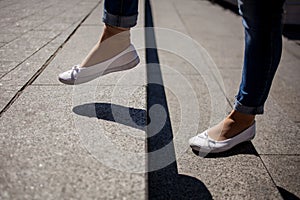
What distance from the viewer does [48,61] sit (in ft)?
6.43

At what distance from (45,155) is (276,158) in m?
1.22

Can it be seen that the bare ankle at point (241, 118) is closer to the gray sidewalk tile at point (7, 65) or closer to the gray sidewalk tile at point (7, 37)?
the gray sidewalk tile at point (7, 65)

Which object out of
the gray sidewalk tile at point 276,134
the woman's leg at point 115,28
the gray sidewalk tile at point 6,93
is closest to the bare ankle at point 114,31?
the woman's leg at point 115,28

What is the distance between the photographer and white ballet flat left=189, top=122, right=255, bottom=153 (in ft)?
4.62

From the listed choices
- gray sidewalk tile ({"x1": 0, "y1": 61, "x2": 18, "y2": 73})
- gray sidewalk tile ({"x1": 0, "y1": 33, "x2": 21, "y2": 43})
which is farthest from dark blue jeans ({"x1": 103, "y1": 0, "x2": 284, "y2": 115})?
gray sidewalk tile ({"x1": 0, "y1": 33, "x2": 21, "y2": 43})

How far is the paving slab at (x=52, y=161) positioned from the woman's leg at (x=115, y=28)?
1.10ft

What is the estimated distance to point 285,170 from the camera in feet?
4.63

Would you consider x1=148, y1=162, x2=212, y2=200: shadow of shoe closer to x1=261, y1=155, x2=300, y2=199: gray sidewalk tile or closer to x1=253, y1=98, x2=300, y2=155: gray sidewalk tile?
x1=261, y1=155, x2=300, y2=199: gray sidewalk tile

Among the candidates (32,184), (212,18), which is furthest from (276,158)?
(212,18)

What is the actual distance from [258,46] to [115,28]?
73cm

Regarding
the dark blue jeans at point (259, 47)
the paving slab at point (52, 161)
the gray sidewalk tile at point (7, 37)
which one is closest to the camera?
the paving slab at point (52, 161)

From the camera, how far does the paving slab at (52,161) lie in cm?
91

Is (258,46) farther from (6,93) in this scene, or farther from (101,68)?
(6,93)

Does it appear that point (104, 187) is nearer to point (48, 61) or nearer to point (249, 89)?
point (249, 89)
